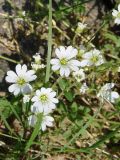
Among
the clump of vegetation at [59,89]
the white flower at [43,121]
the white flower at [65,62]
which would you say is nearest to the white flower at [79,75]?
the clump of vegetation at [59,89]

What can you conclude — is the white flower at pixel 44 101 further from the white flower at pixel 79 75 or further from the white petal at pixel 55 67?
the white flower at pixel 79 75

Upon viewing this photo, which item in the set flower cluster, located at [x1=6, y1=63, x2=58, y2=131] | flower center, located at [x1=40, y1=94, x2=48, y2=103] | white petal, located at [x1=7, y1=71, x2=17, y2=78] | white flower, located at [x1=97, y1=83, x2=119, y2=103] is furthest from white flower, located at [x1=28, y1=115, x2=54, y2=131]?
white flower, located at [x1=97, y1=83, x2=119, y2=103]

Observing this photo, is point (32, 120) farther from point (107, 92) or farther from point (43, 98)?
point (107, 92)

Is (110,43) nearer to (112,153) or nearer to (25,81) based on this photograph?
(112,153)

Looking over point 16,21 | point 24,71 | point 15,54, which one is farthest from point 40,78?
point 16,21

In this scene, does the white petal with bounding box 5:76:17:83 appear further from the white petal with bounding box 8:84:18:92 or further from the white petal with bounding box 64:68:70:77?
the white petal with bounding box 64:68:70:77

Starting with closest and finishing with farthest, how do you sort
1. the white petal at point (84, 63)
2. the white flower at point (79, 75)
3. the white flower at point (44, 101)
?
the white flower at point (44, 101), the white petal at point (84, 63), the white flower at point (79, 75)
